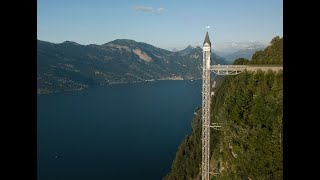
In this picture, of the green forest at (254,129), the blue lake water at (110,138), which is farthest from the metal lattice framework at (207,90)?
the blue lake water at (110,138)

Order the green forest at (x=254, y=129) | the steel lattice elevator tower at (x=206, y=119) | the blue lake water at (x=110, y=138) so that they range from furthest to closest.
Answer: the blue lake water at (x=110, y=138), the steel lattice elevator tower at (x=206, y=119), the green forest at (x=254, y=129)

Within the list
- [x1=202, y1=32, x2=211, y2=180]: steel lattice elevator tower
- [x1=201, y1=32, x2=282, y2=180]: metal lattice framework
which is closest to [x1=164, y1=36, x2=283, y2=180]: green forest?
[x1=201, y1=32, x2=282, y2=180]: metal lattice framework

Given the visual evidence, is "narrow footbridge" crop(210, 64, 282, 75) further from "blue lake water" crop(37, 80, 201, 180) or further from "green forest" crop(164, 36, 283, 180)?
"blue lake water" crop(37, 80, 201, 180)

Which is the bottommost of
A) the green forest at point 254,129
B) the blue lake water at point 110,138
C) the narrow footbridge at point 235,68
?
the blue lake water at point 110,138

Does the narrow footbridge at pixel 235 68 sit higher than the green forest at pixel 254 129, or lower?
higher

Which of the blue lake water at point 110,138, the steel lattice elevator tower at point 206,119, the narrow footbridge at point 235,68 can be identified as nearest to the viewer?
the steel lattice elevator tower at point 206,119

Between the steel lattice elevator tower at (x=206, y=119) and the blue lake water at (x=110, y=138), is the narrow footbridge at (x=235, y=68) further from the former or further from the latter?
the blue lake water at (x=110, y=138)

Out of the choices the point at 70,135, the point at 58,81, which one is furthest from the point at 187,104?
the point at 58,81

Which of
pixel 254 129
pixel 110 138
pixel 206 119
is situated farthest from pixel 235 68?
pixel 110 138

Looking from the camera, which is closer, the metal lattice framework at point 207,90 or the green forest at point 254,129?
the green forest at point 254,129
